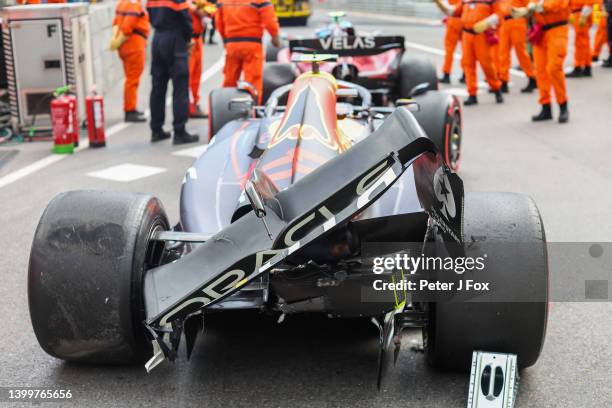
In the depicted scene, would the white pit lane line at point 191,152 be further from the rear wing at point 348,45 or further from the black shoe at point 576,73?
the black shoe at point 576,73

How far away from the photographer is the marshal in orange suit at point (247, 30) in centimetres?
1102

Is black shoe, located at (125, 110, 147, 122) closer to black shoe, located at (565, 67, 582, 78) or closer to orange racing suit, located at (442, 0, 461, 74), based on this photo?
orange racing suit, located at (442, 0, 461, 74)

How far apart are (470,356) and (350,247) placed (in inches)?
28.3

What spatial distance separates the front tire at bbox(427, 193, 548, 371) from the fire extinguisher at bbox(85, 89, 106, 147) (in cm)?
712

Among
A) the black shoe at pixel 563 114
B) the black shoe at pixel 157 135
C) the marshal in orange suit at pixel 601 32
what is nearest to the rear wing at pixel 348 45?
the black shoe at pixel 157 135

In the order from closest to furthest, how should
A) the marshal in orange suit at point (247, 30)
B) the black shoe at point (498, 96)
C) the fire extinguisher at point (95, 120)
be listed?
the fire extinguisher at point (95, 120) → the marshal in orange suit at point (247, 30) → the black shoe at point (498, 96)

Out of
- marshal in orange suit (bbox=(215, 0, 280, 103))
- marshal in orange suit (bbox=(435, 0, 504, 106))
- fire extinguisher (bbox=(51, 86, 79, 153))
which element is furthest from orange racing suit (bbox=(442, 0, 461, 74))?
fire extinguisher (bbox=(51, 86, 79, 153))

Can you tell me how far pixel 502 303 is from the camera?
12.6 feet

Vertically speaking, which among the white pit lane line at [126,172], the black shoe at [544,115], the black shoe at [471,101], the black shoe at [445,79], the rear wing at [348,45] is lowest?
the black shoe at [445,79]

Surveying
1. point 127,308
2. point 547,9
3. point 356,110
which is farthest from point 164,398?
point 547,9

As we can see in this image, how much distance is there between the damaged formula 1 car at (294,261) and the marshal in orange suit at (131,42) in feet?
26.3

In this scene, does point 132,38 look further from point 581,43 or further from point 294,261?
point 294,261

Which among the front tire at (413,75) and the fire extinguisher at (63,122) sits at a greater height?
the front tire at (413,75)

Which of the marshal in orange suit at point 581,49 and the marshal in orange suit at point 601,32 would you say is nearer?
the marshal in orange suit at point 581,49
